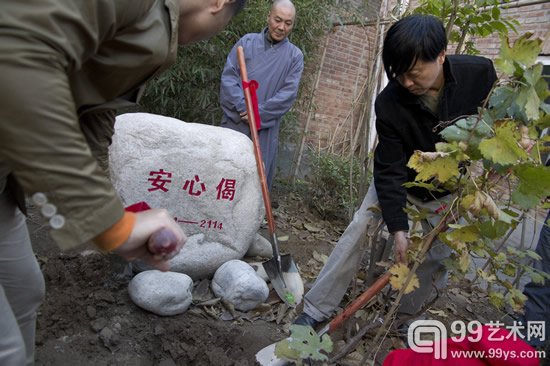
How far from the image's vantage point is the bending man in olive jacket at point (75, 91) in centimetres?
68

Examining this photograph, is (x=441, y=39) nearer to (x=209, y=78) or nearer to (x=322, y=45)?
(x=209, y=78)

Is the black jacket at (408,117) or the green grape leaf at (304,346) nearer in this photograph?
the green grape leaf at (304,346)

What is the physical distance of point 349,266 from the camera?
7.72ft

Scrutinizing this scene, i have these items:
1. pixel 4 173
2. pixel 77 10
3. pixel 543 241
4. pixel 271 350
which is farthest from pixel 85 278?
pixel 543 241

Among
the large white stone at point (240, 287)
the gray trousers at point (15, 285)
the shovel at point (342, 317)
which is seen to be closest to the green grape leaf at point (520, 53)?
the shovel at point (342, 317)

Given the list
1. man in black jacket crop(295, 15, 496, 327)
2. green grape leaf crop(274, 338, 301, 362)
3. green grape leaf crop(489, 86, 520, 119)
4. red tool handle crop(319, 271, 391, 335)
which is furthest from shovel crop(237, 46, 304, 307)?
green grape leaf crop(489, 86, 520, 119)

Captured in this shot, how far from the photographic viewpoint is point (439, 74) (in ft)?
6.57

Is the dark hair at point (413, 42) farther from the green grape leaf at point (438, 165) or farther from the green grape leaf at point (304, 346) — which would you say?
the green grape leaf at point (304, 346)

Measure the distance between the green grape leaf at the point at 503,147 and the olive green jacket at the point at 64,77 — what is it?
0.83 m

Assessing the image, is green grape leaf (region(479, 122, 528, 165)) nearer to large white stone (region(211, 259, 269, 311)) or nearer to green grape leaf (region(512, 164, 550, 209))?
green grape leaf (region(512, 164, 550, 209))

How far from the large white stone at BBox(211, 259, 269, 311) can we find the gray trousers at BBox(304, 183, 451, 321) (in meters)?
0.31

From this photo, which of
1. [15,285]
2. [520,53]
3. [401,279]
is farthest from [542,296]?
[15,285]

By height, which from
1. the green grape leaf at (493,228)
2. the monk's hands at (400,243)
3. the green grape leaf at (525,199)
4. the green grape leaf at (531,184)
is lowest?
the monk's hands at (400,243)

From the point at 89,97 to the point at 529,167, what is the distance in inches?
43.5
